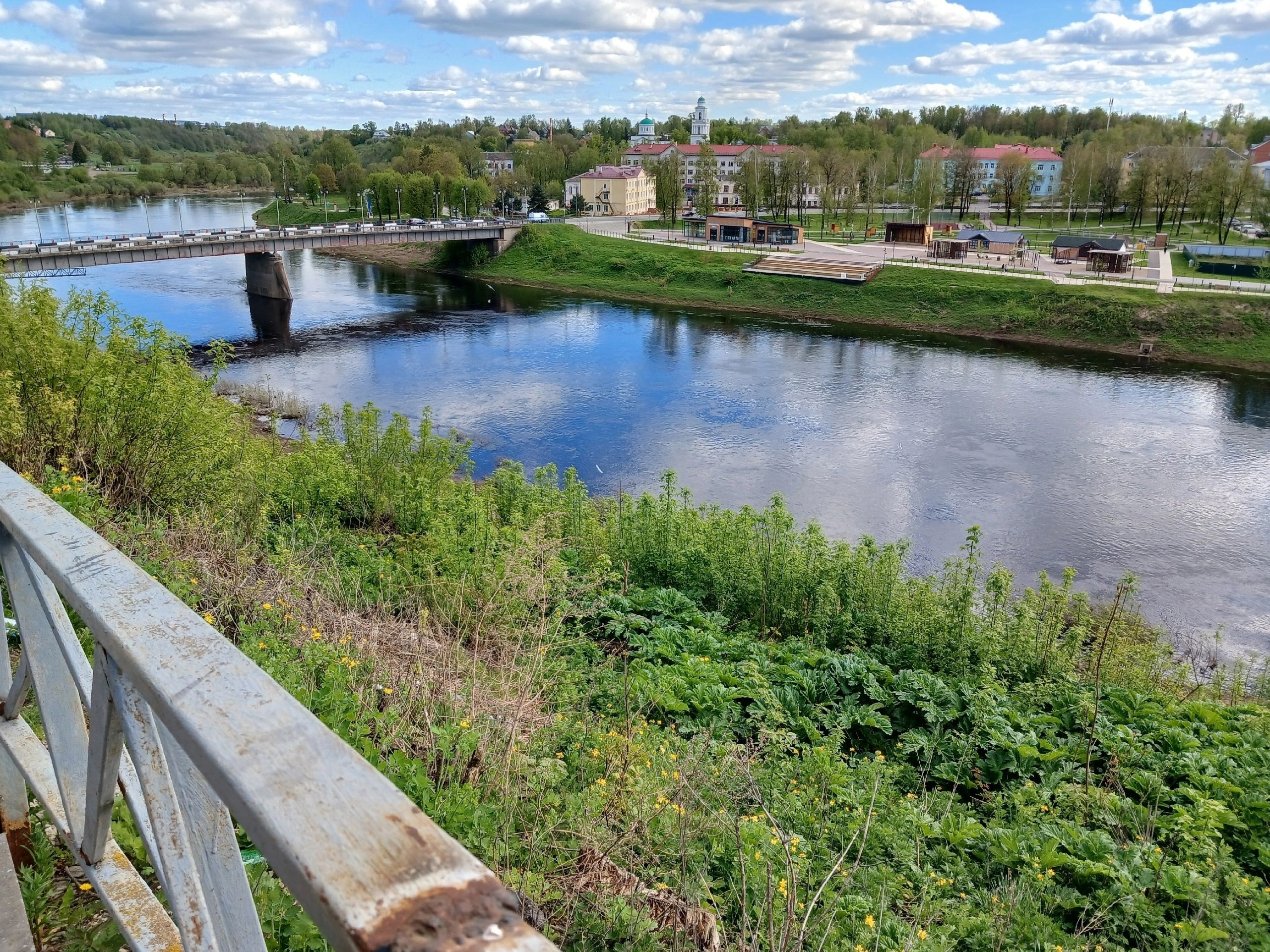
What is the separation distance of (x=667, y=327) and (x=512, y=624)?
40.0 meters

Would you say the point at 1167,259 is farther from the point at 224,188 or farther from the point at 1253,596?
the point at 224,188

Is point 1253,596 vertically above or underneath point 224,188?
underneath

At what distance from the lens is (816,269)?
5519 centimetres

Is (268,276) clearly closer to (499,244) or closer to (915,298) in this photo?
(499,244)

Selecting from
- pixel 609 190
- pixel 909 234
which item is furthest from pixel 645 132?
pixel 909 234

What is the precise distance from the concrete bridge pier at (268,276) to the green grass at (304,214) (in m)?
36.8

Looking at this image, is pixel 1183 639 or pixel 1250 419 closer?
A: pixel 1183 639

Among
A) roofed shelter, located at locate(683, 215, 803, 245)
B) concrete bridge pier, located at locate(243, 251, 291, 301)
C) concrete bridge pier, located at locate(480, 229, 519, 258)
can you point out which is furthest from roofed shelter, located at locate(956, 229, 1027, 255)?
concrete bridge pier, located at locate(243, 251, 291, 301)

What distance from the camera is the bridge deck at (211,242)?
43281 millimetres

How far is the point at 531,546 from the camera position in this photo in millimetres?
10109

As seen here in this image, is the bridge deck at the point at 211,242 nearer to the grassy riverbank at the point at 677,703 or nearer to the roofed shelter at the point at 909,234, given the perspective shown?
the roofed shelter at the point at 909,234

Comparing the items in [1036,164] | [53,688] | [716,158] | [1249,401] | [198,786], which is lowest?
[1249,401]

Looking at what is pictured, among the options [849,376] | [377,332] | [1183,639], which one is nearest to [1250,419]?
[849,376]

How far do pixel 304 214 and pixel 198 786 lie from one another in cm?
10342
